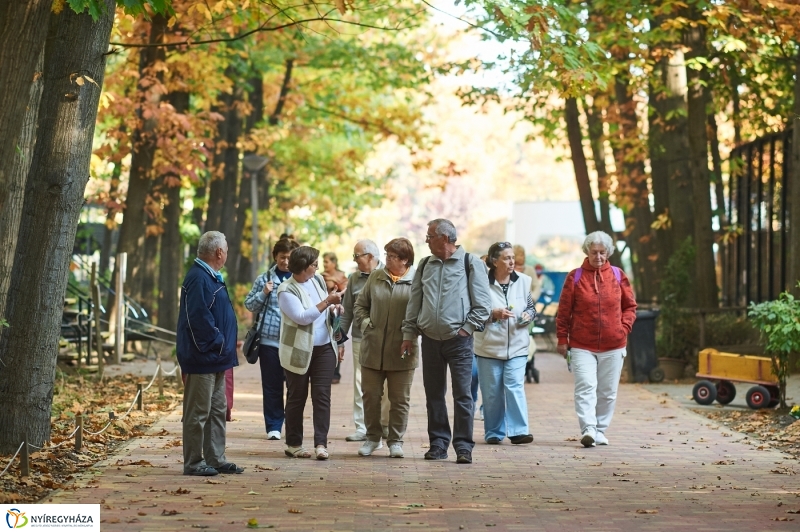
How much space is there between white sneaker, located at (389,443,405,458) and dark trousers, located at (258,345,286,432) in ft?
4.40

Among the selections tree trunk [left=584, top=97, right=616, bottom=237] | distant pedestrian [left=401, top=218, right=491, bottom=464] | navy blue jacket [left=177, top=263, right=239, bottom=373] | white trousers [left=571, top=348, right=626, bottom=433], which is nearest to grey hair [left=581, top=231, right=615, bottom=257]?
white trousers [left=571, top=348, right=626, bottom=433]

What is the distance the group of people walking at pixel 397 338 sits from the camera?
930 centimetres

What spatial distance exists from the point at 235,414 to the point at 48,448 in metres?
4.15

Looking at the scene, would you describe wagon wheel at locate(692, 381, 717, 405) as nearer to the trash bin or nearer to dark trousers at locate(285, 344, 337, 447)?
the trash bin

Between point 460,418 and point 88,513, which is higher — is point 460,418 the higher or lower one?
the higher one

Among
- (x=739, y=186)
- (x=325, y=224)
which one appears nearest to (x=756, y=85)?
(x=739, y=186)

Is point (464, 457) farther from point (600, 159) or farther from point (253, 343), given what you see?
point (600, 159)

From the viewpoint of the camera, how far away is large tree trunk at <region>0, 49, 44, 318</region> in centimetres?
948

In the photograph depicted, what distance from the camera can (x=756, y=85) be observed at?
69.8 feet

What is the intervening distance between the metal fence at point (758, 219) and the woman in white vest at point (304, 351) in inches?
539

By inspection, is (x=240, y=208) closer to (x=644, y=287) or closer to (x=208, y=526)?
(x=644, y=287)

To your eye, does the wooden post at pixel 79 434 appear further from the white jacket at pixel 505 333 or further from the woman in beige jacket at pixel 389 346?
the white jacket at pixel 505 333

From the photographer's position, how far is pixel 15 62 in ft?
28.9

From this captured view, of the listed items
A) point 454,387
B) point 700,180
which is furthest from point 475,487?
point 700,180
